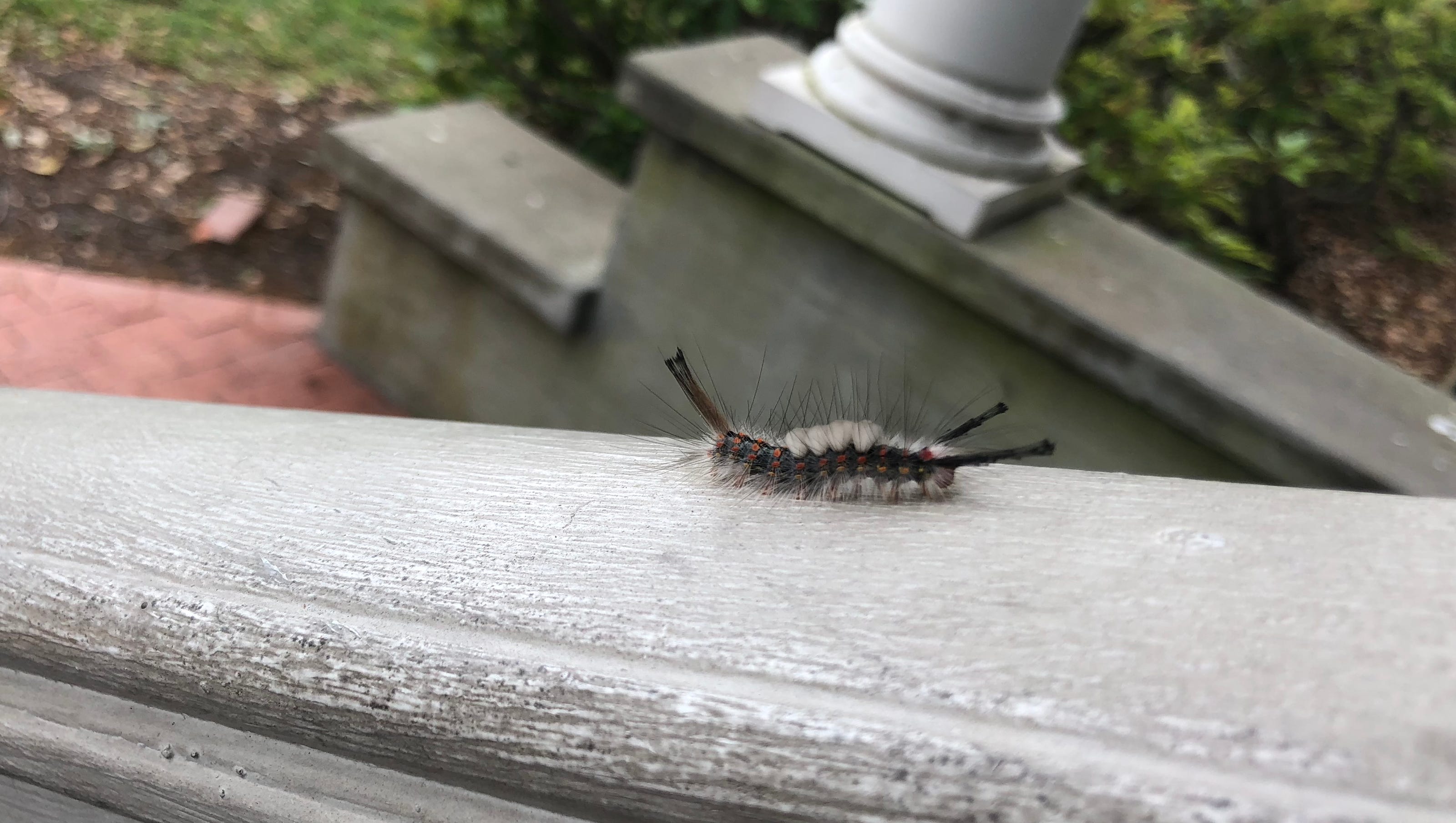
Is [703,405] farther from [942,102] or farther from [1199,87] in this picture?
[1199,87]

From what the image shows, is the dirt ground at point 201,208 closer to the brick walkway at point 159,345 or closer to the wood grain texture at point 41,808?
the brick walkway at point 159,345

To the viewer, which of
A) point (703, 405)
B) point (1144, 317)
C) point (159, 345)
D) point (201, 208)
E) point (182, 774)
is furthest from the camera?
point (201, 208)

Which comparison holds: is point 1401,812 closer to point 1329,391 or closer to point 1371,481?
point 1371,481

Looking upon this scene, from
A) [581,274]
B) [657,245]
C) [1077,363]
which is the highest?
[1077,363]

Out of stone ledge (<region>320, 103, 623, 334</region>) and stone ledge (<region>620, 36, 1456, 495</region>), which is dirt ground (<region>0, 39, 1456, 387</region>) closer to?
stone ledge (<region>320, 103, 623, 334</region>)

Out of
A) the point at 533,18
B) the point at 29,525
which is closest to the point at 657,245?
the point at 533,18

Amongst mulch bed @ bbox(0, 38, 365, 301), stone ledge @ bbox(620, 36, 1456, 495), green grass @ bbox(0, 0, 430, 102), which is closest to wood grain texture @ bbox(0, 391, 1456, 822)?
stone ledge @ bbox(620, 36, 1456, 495)

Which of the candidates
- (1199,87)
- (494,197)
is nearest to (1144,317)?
(494,197)
